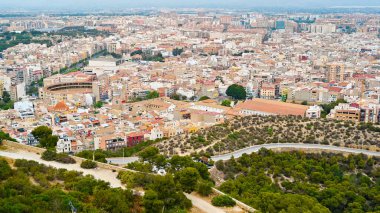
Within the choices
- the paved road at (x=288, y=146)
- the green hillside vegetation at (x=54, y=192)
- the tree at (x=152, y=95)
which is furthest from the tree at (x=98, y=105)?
the green hillside vegetation at (x=54, y=192)

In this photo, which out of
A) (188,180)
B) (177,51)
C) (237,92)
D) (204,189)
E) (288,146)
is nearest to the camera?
(188,180)

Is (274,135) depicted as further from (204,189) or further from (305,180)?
(204,189)

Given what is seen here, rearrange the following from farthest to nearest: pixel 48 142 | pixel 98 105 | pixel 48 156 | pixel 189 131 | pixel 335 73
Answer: pixel 335 73
pixel 98 105
pixel 189 131
pixel 48 142
pixel 48 156

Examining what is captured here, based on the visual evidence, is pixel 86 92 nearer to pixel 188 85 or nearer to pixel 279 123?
pixel 188 85

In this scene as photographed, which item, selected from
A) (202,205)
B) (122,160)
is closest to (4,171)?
(202,205)

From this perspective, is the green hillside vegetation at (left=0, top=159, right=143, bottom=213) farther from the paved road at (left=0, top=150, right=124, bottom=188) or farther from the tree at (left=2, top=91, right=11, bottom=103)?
the tree at (left=2, top=91, right=11, bottom=103)

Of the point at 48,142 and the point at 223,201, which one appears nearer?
the point at 223,201

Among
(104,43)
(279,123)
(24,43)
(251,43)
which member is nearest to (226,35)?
(251,43)

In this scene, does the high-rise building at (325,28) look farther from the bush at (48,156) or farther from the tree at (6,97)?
the bush at (48,156)
